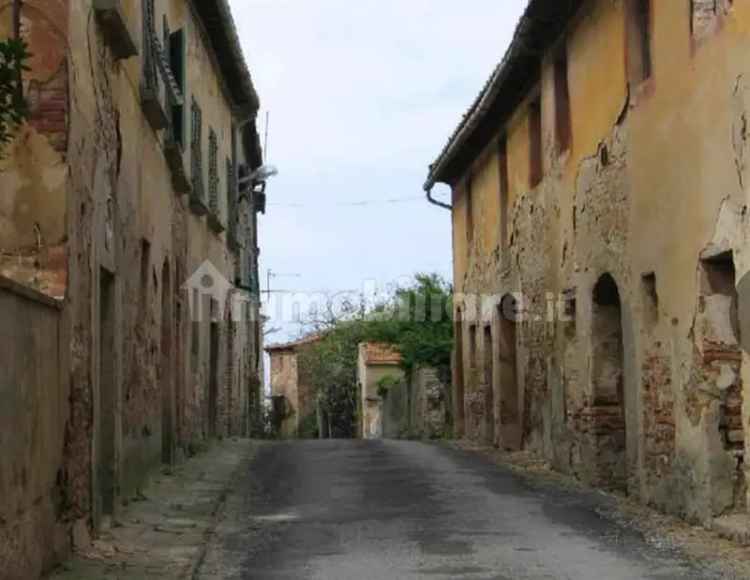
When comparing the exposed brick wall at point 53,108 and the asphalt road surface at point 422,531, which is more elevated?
the exposed brick wall at point 53,108

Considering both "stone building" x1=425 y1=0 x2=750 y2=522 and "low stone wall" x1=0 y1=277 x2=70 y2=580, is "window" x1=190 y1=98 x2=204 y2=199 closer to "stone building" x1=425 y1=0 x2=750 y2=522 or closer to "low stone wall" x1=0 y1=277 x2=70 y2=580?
"stone building" x1=425 y1=0 x2=750 y2=522

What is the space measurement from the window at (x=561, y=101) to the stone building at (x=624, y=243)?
3 cm

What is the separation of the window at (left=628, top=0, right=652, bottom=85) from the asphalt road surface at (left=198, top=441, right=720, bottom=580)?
422cm

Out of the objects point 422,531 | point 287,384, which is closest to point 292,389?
point 287,384

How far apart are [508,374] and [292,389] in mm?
38444

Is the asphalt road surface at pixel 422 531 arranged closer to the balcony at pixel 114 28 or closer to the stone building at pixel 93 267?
the stone building at pixel 93 267

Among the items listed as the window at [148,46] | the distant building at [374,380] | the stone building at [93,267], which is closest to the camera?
the stone building at [93,267]

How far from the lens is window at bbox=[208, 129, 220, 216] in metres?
20.9

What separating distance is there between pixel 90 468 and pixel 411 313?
2136cm

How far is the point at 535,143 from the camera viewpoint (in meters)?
17.8

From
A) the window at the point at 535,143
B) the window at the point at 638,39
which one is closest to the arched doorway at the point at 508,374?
the window at the point at 535,143

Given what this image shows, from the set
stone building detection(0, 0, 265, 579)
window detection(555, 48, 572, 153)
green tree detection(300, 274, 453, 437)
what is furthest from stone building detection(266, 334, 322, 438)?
window detection(555, 48, 572, 153)

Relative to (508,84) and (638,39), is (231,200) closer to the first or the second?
(508,84)

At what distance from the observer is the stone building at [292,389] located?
52.6 meters
